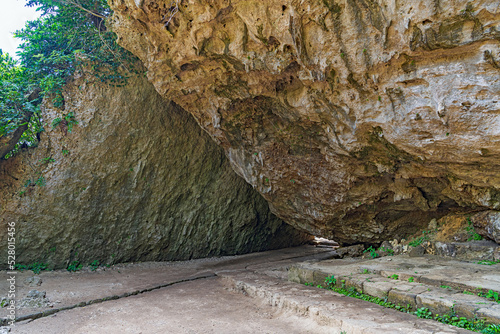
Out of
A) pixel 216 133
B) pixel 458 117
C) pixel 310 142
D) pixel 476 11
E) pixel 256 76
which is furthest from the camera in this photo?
pixel 216 133

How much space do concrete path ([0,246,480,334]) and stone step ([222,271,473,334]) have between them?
0.04 feet

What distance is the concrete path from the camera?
4.80 metres

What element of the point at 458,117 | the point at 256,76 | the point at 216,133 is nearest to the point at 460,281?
the point at 458,117

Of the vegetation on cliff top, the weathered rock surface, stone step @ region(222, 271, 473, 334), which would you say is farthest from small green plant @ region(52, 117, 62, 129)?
stone step @ region(222, 271, 473, 334)

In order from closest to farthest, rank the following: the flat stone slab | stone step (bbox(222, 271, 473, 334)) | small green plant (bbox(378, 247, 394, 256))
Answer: stone step (bbox(222, 271, 473, 334)) → the flat stone slab → small green plant (bbox(378, 247, 394, 256))

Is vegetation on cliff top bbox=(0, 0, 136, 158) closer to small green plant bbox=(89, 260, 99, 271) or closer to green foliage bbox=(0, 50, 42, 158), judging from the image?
green foliage bbox=(0, 50, 42, 158)

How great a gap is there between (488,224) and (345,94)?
15.1 ft

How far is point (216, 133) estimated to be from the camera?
991cm

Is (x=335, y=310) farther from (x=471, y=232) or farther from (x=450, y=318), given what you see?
(x=471, y=232)

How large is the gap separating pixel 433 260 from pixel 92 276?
30.2ft

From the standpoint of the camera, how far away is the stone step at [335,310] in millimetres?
4168

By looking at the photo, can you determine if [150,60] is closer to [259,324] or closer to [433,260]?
[259,324]

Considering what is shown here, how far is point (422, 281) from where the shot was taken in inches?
216

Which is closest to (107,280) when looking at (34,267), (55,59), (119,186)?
(34,267)
